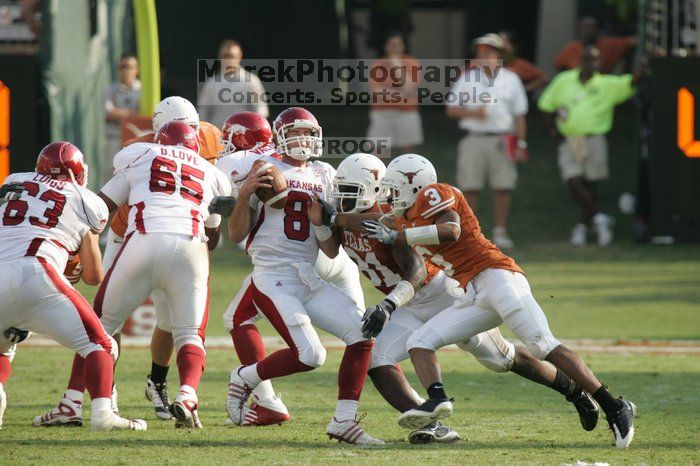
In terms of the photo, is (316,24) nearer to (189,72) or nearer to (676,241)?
(189,72)

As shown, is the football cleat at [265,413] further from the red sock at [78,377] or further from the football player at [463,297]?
the football player at [463,297]

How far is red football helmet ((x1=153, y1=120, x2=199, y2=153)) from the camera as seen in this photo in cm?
693

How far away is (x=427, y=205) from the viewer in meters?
6.35

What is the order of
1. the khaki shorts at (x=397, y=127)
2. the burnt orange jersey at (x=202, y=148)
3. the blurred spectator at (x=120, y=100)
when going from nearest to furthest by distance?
the burnt orange jersey at (x=202, y=148)
the blurred spectator at (x=120, y=100)
the khaki shorts at (x=397, y=127)

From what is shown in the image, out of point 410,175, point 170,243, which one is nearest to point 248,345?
point 170,243

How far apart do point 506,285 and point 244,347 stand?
1628 millimetres

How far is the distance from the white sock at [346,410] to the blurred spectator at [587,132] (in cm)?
788

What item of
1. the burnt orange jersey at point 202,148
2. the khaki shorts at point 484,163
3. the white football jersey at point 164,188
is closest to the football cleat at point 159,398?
the burnt orange jersey at point 202,148

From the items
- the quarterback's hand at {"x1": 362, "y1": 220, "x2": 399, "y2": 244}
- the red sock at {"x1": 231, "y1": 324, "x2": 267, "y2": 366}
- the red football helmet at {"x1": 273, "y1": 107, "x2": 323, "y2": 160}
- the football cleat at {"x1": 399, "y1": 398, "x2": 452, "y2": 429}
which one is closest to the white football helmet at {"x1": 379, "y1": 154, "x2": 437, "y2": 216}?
the quarterback's hand at {"x1": 362, "y1": 220, "x2": 399, "y2": 244}

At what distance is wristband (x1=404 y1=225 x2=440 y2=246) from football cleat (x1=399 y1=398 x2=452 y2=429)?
77cm

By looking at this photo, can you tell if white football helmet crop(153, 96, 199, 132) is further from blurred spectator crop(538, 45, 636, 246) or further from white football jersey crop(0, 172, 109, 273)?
blurred spectator crop(538, 45, 636, 246)

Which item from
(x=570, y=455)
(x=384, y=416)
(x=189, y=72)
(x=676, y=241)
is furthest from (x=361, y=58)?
(x=570, y=455)

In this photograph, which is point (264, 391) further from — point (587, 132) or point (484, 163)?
point (587, 132)

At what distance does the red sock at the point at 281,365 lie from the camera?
6.57 metres
